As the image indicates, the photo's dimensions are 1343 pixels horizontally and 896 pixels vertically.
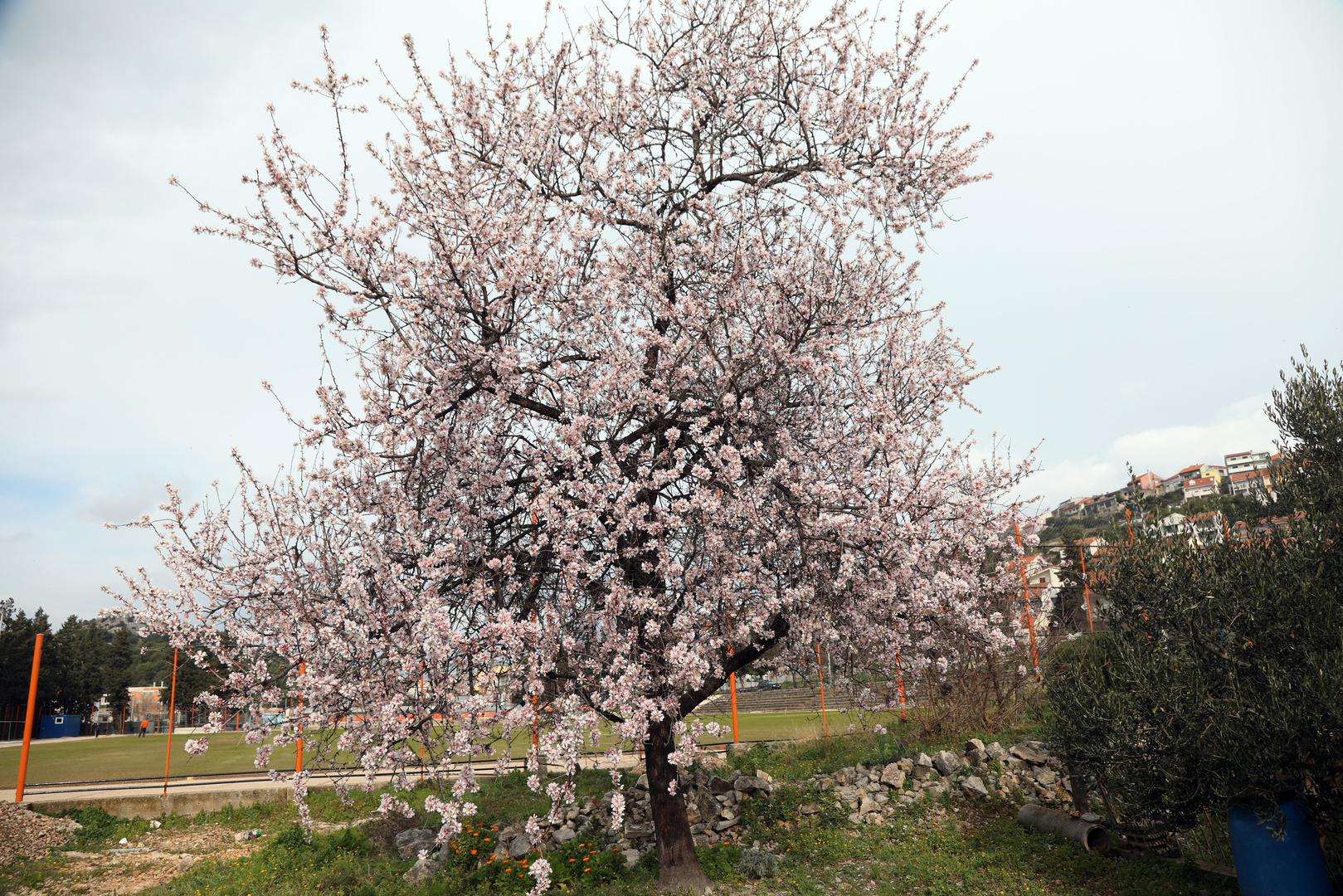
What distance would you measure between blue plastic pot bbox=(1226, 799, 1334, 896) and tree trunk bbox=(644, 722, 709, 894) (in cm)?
491

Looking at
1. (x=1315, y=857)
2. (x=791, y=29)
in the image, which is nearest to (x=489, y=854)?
(x=1315, y=857)

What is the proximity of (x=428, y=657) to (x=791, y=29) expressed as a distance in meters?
7.92

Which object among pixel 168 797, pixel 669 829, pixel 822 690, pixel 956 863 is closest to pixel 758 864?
pixel 669 829

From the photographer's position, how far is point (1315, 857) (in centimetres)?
638

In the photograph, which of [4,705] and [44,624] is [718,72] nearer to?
[4,705]

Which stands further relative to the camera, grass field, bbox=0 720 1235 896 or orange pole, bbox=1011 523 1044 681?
orange pole, bbox=1011 523 1044 681

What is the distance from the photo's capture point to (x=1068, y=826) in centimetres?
883

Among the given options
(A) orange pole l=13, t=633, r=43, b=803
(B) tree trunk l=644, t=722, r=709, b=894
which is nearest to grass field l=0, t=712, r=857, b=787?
(A) orange pole l=13, t=633, r=43, b=803

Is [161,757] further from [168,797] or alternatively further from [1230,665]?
[1230,665]

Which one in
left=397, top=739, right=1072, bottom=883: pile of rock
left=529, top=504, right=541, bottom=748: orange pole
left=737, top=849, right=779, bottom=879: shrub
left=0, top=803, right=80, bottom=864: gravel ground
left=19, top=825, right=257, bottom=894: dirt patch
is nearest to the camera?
left=529, top=504, right=541, bottom=748: orange pole

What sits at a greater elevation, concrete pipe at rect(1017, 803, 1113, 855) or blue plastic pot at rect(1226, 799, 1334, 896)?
blue plastic pot at rect(1226, 799, 1334, 896)

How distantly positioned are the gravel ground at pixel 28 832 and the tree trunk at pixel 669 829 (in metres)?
9.26

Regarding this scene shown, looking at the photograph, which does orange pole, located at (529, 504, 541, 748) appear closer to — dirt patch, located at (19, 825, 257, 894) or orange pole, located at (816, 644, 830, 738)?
orange pole, located at (816, 644, 830, 738)

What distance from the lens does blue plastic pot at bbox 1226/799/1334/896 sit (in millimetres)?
6359
